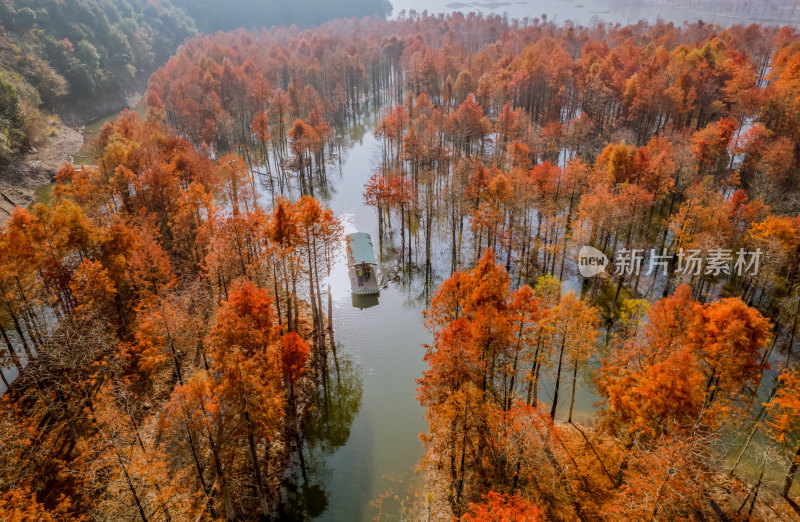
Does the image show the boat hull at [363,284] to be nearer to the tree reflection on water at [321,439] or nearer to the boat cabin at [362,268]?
the boat cabin at [362,268]

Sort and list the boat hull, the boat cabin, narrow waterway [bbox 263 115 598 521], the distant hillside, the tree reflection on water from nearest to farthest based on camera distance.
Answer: the tree reflection on water < narrow waterway [bbox 263 115 598 521] < the boat hull < the boat cabin < the distant hillside

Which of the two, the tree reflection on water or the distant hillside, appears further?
the distant hillside

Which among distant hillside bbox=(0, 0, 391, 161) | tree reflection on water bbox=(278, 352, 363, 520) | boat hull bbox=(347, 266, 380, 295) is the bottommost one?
tree reflection on water bbox=(278, 352, 363, 520)

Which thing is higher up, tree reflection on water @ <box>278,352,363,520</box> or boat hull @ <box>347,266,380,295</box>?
boat hull @ <box>347,266,380,295</box>

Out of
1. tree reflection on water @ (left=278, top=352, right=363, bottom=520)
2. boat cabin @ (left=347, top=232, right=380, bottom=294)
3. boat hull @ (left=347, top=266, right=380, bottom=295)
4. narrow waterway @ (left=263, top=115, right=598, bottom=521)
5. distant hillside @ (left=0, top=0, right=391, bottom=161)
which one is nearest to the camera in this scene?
tree reflection on water @ (left=278, top=352, right=363, bottom=520)

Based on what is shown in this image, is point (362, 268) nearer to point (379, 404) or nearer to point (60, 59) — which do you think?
point (379, 404)

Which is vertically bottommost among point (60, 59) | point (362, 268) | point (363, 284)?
point (363, 284)

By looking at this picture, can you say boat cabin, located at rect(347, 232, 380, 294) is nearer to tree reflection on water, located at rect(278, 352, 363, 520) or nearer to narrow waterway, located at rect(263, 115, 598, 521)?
narrow waterway, located at rect(263, 115, 598, 521)

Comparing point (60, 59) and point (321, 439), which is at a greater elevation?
point (60, 59)

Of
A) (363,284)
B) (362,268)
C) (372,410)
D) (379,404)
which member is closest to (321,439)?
(372,410)

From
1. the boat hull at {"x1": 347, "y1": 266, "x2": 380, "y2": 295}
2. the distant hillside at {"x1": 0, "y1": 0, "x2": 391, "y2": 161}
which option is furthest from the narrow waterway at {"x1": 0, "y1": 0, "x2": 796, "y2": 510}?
A: the distant hillside at {"x1": 0, "y1": 0, "x2": 391, "y2": 161}

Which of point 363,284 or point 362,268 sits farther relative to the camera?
point 362,268

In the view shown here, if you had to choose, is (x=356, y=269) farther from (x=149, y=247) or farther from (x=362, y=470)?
(x=362, y=470)
